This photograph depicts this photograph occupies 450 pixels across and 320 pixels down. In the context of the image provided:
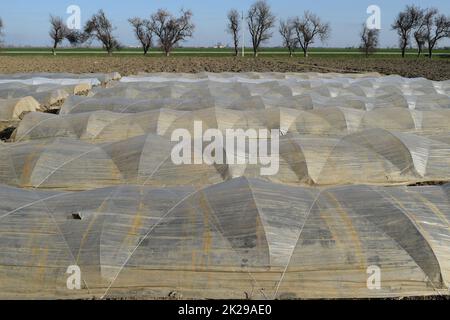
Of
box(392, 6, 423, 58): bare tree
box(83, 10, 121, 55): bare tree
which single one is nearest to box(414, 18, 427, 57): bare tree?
box(392, 6, 423, 58): bare tree

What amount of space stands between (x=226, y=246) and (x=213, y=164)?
14.3 feet

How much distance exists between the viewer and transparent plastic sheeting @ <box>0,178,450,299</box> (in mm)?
6438

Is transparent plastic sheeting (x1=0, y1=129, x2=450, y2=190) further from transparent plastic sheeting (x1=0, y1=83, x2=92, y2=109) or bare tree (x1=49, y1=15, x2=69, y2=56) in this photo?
bare tree (x1=49, y1=15, x2=69, y2=56)

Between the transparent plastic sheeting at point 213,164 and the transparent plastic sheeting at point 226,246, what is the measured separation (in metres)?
3.02

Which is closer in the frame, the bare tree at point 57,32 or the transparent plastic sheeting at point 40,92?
the transparent plastic sheeting at point 40,92

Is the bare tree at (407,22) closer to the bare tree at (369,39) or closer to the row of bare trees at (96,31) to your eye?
the bare tree at (369,39)

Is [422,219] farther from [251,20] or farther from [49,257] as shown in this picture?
[251,20]

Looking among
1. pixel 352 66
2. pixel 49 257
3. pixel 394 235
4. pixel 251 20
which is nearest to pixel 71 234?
pixel 49 257

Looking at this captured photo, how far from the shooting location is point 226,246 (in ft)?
22.1

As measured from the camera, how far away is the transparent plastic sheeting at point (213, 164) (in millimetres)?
10719

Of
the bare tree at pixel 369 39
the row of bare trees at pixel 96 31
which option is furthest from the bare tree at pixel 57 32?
the bare tree at pixel 369 39

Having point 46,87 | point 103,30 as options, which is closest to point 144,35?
point 103,30

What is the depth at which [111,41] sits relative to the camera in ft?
233

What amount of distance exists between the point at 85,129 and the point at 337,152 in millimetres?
7521
